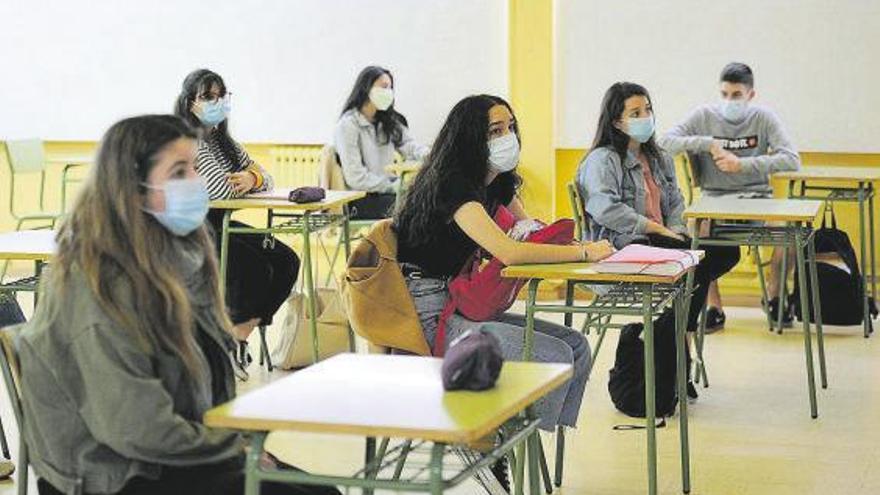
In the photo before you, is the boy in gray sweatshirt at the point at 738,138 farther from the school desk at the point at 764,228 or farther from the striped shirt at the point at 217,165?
the striped shirt at the point at 217,165

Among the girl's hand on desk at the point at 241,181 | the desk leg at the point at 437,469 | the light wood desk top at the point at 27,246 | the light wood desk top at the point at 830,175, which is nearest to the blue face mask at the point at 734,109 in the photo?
the light wood desk top at the point at 830,175

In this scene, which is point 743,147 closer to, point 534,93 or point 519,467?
point 534,93

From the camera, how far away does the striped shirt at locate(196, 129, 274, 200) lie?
6336mm

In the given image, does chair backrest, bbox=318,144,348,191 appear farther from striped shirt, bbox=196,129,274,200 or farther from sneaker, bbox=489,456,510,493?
sneaker, bbox=489,456,510,493

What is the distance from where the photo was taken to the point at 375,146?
8.14 m

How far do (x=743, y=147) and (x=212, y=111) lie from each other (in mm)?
2657

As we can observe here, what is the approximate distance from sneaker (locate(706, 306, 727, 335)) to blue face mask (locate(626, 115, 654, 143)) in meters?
1.91

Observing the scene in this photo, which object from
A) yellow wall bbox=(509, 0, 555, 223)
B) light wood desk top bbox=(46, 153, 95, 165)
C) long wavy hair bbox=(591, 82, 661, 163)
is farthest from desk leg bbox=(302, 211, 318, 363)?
light wood desk top bbox=(46, 153, 95, 165)

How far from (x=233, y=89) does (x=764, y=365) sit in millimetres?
3982

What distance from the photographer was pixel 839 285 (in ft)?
25.0

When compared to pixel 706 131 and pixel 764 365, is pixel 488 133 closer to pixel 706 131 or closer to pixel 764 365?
pixel 764 365

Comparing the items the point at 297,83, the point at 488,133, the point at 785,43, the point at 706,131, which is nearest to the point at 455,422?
the point at 488,133

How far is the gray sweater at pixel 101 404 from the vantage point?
289 cm

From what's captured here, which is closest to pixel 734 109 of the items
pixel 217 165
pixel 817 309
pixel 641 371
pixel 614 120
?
pixel 817 309
